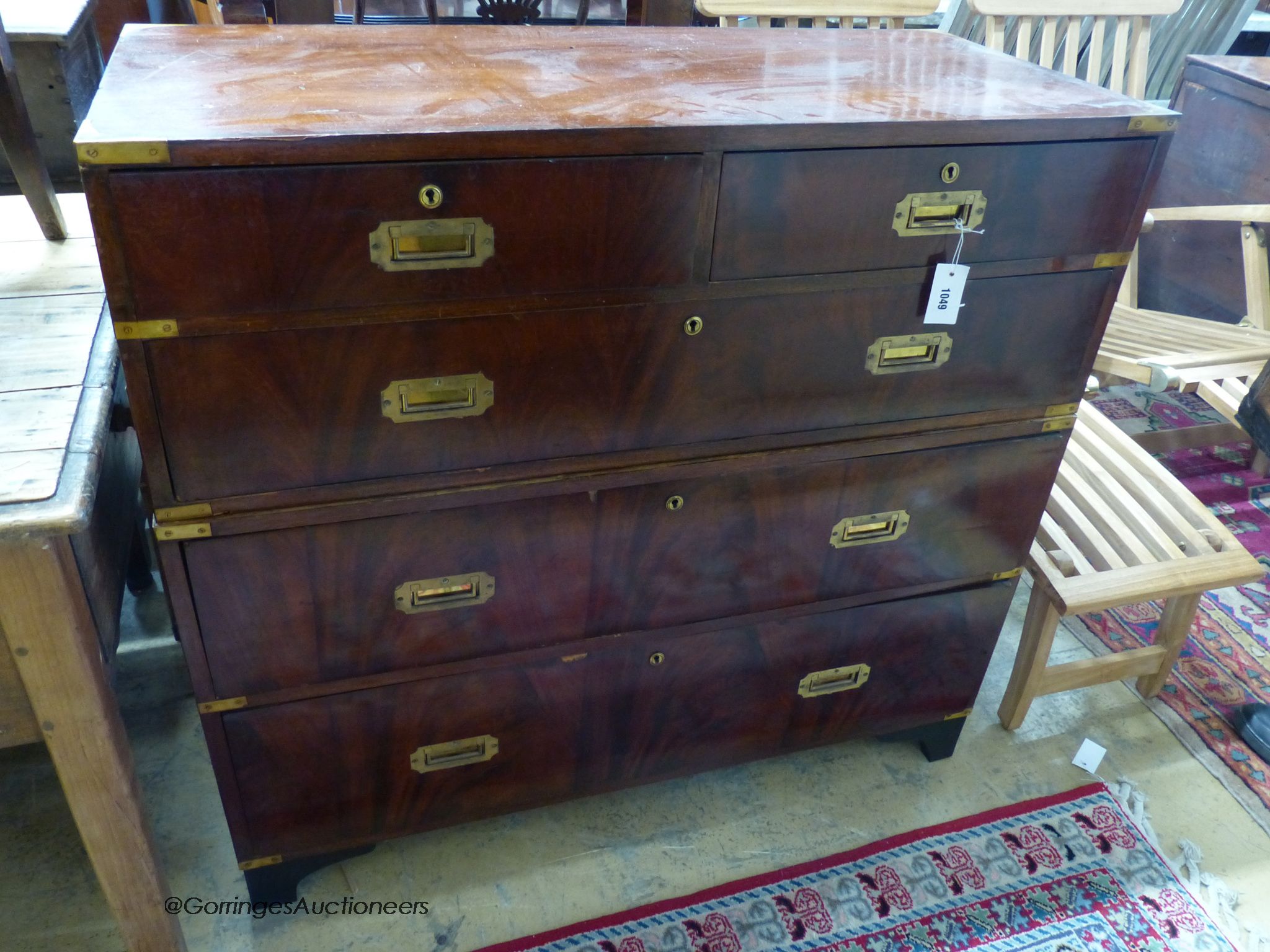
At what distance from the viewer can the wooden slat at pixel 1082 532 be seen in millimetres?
1724

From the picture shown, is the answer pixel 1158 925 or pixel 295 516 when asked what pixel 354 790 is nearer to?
pixel 295 516

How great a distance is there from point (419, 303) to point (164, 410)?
0.28 metres

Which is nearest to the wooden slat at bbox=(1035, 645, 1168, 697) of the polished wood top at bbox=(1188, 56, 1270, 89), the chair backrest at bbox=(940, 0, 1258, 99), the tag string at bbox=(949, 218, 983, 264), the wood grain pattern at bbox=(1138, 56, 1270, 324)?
the tag string at bbox=(949, 218, 983, 264)

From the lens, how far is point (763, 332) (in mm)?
1167

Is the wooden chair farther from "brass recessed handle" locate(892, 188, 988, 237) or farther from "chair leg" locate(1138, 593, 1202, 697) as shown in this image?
"brass recessed handle" locate(892, 188, 988, 237)

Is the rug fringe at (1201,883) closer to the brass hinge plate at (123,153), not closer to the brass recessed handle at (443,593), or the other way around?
the brass recessed handle at (443,593)

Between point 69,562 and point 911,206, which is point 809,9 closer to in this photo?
point 911,206

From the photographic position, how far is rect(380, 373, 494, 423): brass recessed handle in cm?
106

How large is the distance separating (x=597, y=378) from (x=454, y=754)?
61cm

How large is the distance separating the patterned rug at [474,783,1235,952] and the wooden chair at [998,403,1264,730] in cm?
27

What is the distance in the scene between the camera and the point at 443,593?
1.23 meters

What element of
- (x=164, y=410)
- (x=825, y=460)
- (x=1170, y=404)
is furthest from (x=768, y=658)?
(x=1170, y=404)

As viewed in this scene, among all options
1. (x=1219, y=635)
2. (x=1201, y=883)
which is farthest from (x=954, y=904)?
(x=1219, y=635)

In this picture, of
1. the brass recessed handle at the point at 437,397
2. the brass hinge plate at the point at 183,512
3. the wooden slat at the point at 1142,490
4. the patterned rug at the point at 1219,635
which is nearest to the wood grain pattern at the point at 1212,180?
the patterned rug at the point at 1219,635
